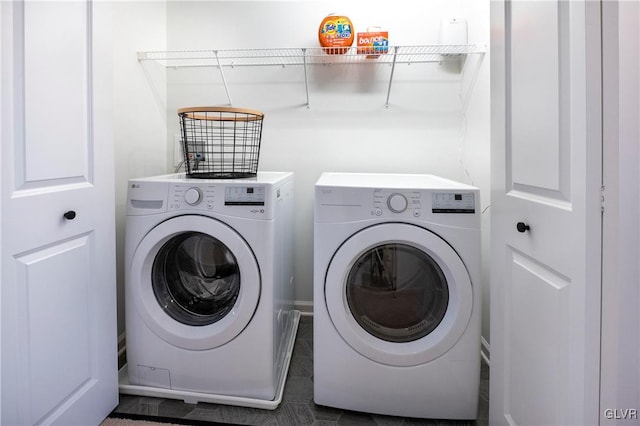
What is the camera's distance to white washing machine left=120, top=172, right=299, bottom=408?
1.28 metres

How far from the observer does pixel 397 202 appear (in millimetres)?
1230

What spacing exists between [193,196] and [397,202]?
A: 774 millimetres

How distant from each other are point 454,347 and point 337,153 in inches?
49.8

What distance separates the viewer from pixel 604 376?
665 millimetres

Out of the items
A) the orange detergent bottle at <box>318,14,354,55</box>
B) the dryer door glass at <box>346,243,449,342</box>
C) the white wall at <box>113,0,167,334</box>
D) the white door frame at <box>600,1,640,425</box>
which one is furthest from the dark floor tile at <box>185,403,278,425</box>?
the orange detergent bottle at <box>318,14,354,55</box>

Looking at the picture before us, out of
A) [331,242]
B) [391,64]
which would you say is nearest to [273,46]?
[391,64]

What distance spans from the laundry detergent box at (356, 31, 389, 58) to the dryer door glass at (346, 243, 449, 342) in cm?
114

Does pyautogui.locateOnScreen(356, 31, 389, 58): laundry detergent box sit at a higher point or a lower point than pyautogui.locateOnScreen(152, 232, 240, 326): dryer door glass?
higher

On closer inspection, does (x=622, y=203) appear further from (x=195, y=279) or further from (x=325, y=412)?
(x=195, y=279)

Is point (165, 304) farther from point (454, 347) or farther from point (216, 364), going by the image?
point (454, 347)

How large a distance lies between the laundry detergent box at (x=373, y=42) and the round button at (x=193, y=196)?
1.19 meters

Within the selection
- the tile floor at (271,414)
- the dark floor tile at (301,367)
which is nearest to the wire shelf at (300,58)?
the dark floor tile at (301,367)

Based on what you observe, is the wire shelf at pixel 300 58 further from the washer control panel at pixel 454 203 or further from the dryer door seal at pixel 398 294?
the dryer door seal at pixel 398 294

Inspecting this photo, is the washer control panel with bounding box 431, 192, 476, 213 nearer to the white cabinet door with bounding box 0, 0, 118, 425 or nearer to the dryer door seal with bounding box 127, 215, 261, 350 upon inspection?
the dryer door seal with bounding box 127, 215, 261, 350
